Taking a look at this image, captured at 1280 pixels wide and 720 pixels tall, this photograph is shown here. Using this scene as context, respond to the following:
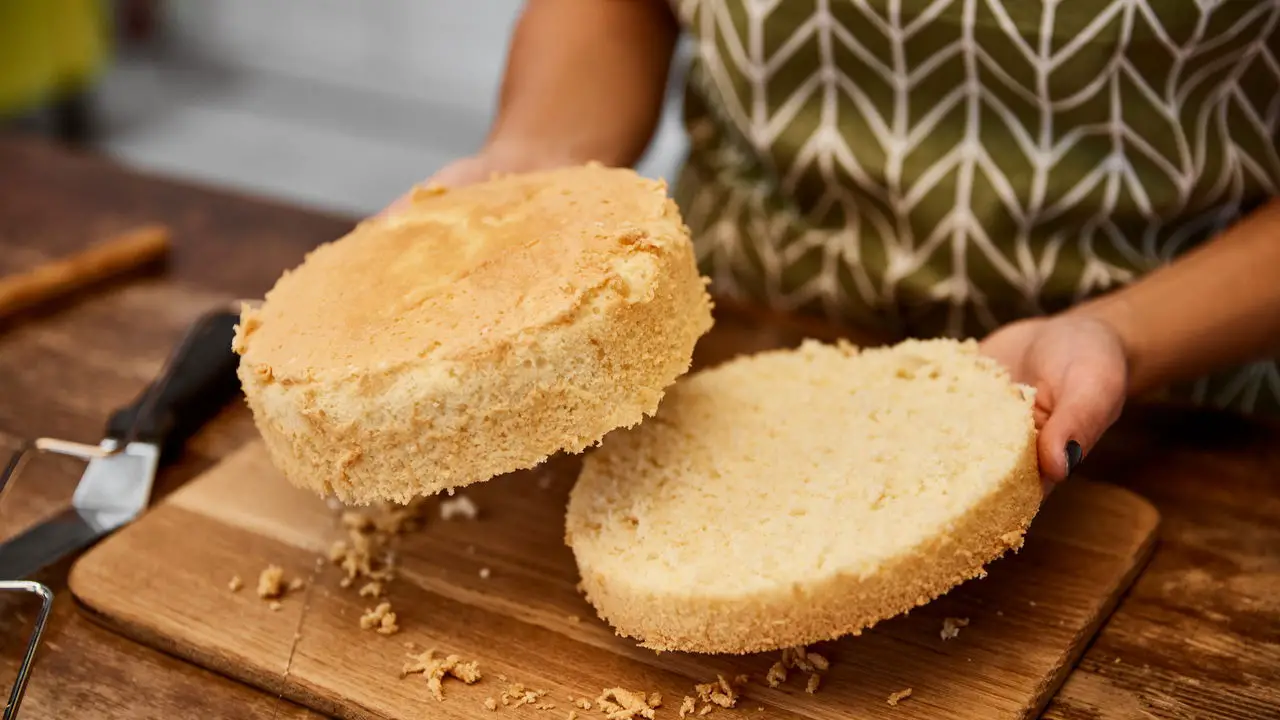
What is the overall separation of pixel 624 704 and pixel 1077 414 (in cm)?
57

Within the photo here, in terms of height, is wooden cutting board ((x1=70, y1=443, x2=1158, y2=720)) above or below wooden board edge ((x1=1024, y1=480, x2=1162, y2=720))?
below

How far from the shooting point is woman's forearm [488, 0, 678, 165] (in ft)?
5.92

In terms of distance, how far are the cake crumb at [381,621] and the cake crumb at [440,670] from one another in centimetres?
6

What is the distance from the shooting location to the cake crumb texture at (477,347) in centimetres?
115

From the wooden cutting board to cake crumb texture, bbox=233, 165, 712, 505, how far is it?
183mm

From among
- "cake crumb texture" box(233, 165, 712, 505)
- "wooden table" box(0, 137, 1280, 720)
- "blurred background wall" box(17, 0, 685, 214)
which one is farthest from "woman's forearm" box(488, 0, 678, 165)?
"blurred background wall" box(17, 0, 685, 214)

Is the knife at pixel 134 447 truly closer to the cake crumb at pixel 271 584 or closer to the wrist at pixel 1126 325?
the cake crumb at pixel 271 584

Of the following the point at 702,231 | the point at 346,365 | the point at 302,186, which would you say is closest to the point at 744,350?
the point at 702,231

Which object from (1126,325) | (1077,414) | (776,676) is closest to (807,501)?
(776,676)

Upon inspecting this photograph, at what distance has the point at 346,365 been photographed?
45.9 inches

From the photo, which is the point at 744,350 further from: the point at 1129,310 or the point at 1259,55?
the point at 1259,55

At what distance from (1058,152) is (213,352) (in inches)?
50.3

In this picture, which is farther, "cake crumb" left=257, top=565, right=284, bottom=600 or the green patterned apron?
the green patterned apron

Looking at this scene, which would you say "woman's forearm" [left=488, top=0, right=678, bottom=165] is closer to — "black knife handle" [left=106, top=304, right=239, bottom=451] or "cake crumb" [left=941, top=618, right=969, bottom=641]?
"black knife handle" [left=106, top=304, right=239, bottom=451]
